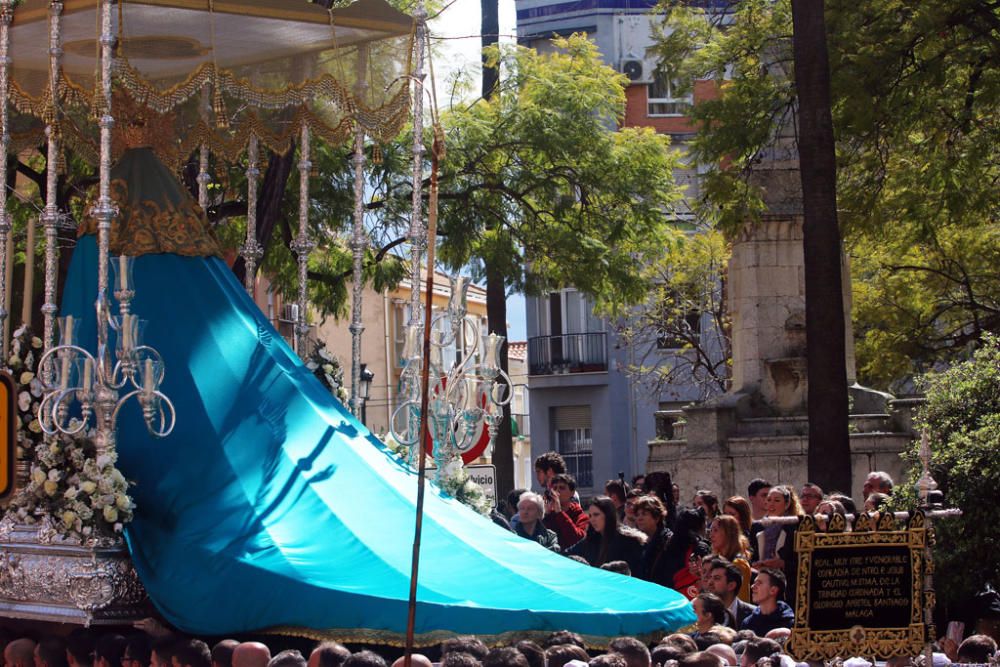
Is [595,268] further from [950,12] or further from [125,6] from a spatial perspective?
[125,6]

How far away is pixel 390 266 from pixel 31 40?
37.3 feet

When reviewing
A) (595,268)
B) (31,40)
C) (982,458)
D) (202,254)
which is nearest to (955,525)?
(982,458)

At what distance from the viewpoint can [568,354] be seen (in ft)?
155

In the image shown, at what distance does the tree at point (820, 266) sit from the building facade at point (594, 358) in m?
29.2

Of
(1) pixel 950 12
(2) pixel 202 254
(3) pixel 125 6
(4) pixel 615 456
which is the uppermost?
(1) pixel 950 12

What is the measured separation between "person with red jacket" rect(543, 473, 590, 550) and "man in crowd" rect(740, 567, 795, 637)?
413 centimetres

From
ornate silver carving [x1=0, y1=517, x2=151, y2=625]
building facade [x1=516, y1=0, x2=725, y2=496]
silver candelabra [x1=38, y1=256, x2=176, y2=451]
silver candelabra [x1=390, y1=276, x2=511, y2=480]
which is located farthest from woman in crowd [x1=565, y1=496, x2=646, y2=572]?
building facade [x1=516, y1=0, x2=725, y2=496]

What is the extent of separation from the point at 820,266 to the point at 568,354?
106 ft

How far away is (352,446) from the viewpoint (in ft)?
34.4

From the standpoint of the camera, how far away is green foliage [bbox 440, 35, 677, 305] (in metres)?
22.3

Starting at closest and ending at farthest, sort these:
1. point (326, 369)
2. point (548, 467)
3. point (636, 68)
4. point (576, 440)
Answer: point (326, 369), point (548, 467), point (636, 68), point (576, 440)

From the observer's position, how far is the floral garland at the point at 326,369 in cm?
1249

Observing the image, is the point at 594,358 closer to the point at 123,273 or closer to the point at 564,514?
the point at 564,514

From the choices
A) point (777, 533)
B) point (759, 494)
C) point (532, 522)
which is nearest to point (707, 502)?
point (759, 494)
